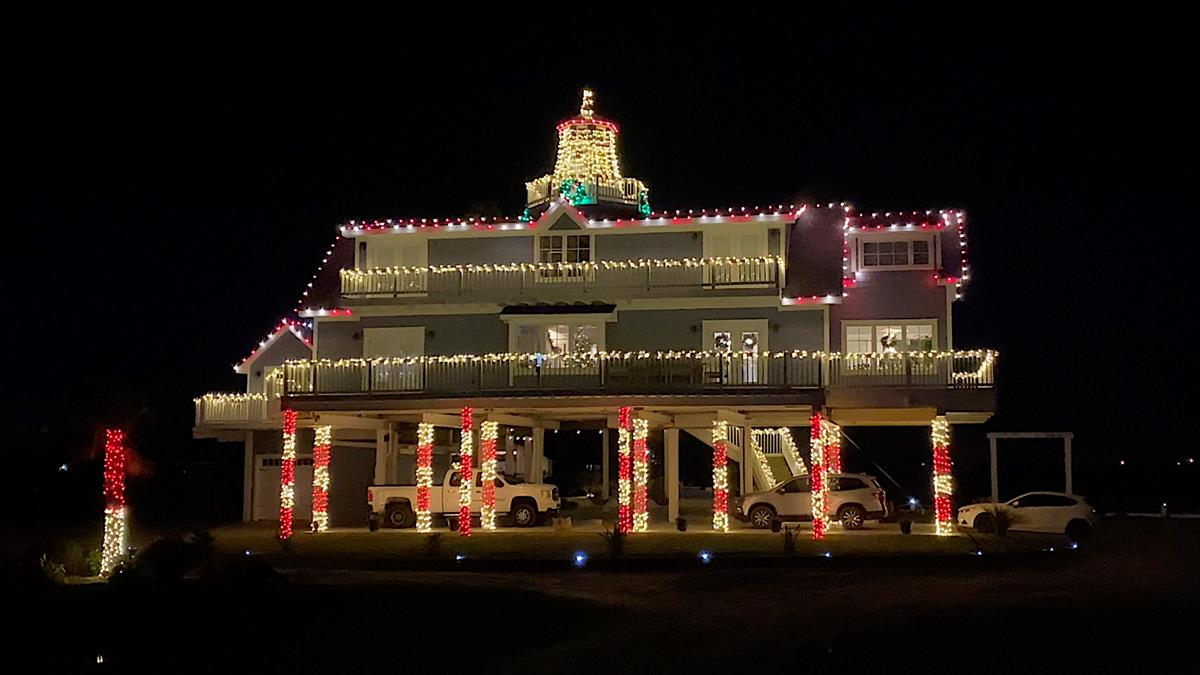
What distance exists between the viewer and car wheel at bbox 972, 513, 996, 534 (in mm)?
31609

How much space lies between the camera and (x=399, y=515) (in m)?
36.6

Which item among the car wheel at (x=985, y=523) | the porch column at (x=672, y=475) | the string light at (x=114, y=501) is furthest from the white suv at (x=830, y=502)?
the string light at (x=114, y=501)

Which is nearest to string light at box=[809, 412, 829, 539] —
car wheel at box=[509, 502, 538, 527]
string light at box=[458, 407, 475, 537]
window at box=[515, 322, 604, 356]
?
window at box=[515, 322, 604, 356]

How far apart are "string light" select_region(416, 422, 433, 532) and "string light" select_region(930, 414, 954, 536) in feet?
41.3

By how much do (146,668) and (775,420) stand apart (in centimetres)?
2569

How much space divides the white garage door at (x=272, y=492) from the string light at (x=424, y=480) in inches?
287

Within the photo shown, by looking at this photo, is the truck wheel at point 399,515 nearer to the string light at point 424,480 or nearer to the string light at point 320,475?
the string light at point 424,480

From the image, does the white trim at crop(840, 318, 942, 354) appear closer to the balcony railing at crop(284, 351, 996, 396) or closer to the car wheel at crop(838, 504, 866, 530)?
the balcony railing at crop(284, 351, 996, 396)

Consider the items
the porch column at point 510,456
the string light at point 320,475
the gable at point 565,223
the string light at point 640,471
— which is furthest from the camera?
the porch column at point 510,456

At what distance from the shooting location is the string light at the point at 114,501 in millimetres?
23078

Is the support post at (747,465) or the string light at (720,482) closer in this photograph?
the string light at (720,482)

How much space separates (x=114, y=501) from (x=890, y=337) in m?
19.4

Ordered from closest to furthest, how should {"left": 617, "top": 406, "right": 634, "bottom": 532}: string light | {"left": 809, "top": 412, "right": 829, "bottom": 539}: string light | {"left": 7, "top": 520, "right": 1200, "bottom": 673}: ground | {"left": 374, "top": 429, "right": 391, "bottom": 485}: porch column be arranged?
{"left": 7, "top": 520, "right": 1200, "bottom": 673}: ground → {"left": 809, "top": 412, "right": 829, "bottom": 539}: string light → {"left": 617, "top": 406, "right": 634, "bottom": 532}: string light → {"left": 374, "top": 429, "right": 391, "bottom": 485}: porch column

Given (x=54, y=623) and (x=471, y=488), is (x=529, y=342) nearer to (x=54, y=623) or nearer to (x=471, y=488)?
(x=471, y=488)
